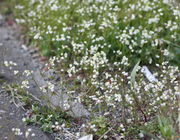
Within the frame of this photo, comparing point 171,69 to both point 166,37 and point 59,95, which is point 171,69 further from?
point 59,95

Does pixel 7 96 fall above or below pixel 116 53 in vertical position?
below

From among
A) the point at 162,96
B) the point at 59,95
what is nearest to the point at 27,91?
the point at 59,95

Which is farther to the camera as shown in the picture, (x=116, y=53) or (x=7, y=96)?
(x=116, y=53)
